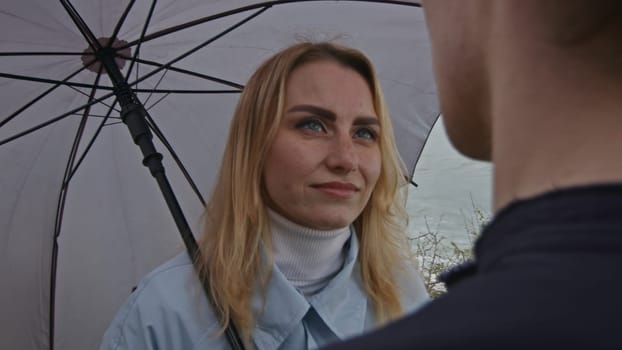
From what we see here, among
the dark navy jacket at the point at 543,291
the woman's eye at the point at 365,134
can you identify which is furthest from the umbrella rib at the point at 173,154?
the dark navy jacket at the point at 543,291

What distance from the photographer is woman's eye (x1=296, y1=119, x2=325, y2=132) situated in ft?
5.86

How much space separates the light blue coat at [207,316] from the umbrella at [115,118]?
674 mm

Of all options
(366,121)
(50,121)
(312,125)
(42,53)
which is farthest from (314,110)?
(50,121)

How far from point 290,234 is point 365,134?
1.20 feet

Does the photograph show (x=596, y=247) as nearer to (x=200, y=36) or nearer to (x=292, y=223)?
(x=292, y=223)

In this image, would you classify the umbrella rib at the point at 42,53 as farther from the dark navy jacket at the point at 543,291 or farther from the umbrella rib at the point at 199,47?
the dark navy jacket at the point at 543,291

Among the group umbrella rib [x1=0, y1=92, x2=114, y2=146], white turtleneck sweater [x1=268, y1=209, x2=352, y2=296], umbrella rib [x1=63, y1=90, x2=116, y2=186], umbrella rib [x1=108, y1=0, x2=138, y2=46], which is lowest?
white turtleneck sweater [x1=268, y1=209, x2=352, y2=296]

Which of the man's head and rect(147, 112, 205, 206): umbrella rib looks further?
rect(147, 112, 205, 206): umbrella rib

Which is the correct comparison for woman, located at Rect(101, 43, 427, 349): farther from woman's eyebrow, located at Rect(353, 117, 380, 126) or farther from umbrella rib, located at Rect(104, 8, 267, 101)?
umbrella rib, located at Rect(104, 8, 267, 101)

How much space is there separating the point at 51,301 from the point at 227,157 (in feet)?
4.51

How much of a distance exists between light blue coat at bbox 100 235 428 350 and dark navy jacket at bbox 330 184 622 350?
1185 mm

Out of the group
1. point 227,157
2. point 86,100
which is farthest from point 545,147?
point 86,100

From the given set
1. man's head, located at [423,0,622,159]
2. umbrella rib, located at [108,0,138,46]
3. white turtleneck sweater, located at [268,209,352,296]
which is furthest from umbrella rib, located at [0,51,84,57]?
man's head, located at [423,0,622,159]

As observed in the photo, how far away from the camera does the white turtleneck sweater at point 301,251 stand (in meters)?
1.76
